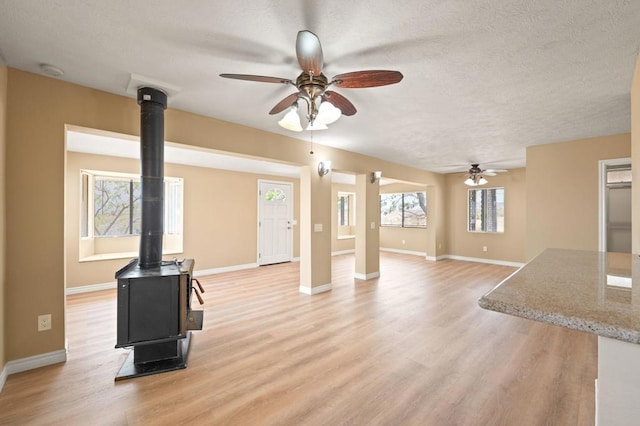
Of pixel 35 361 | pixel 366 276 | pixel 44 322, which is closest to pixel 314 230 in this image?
pixel 366 276

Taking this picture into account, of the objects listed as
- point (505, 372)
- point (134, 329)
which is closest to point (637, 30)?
point (505, 372)

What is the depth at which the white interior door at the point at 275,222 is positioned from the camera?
682 centimetres

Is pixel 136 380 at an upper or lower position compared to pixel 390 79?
lower

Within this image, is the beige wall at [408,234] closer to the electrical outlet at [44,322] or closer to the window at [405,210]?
the window at [405,210]

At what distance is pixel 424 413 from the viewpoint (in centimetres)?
181

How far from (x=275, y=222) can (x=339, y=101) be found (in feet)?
17.3

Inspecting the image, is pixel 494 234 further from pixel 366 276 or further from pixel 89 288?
pixel 89 288

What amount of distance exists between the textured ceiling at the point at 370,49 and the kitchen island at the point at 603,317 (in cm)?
146

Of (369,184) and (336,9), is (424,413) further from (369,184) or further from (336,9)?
(369,184)

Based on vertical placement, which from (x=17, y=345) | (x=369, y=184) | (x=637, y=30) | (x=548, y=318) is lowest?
(x=17, y=345)

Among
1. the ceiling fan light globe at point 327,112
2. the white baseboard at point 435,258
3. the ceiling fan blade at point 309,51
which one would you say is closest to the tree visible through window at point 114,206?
the ceiling fan light globe at point 327,112

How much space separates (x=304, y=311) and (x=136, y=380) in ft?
6.27

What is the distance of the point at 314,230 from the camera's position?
4.45 meters

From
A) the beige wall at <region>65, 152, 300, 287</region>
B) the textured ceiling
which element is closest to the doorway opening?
the textured ceiling
